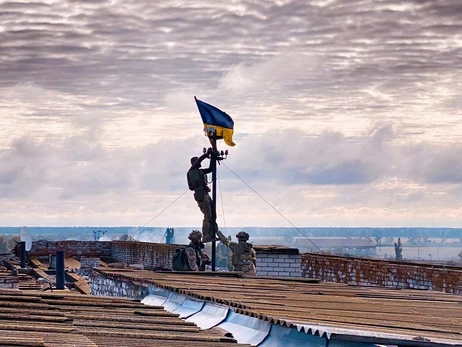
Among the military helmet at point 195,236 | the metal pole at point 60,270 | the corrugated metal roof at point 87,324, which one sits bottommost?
the corrugated metal roof at point 87,324

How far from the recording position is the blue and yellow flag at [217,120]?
22.7m

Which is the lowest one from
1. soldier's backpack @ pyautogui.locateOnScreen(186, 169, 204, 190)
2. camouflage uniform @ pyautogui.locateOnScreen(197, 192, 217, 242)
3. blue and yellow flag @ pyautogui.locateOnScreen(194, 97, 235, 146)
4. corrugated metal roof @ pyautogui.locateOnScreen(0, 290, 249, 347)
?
corrugated metal roof @ pyautogui.locateOnScreen(0, 290, 249, 347)

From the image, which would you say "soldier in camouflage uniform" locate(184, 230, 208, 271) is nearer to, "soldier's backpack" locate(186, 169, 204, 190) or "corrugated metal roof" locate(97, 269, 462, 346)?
"soldier's backpack" locate(186, 169, 204, 190)

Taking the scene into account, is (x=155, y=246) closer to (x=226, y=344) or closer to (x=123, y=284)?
(x=123, y=284)

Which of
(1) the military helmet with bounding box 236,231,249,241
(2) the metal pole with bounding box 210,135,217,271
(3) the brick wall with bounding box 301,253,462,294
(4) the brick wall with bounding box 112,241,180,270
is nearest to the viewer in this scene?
(3) the brick wall with bounding box 301,253,462,294

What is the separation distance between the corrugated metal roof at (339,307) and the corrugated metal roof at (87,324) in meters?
0.70

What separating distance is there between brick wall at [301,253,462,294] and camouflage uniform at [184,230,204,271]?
3745mm

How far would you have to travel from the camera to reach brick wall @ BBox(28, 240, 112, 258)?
41.4m

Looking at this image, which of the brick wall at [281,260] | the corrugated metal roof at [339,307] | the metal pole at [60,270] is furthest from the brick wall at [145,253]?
the corrugated metal roof at [339,307]

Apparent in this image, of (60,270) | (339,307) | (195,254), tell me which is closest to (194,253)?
(195,254)

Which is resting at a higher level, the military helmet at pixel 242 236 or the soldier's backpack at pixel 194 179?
the soldier's backpack at pixel 194 179

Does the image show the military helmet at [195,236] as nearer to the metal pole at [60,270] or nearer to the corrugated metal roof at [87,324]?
the metal pole at [60,270]

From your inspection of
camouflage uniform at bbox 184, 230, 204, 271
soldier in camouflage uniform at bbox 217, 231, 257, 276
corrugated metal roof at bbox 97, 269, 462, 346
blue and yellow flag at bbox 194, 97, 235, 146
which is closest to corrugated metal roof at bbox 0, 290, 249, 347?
corrugated metal roof at bbox 97, 269, 462, 346

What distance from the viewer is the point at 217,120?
22.8 m
